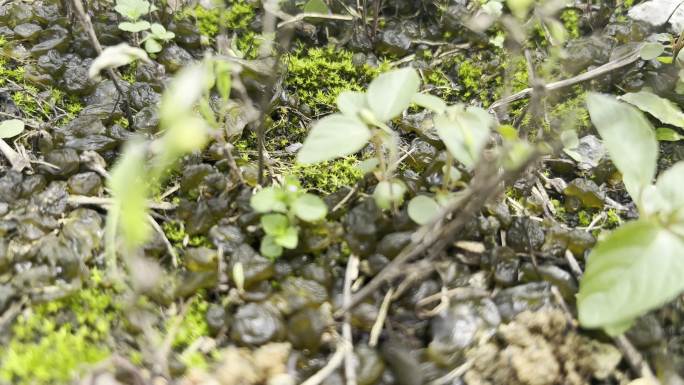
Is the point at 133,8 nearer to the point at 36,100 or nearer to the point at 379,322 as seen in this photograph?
the point at 36,100

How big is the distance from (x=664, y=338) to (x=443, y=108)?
79cm

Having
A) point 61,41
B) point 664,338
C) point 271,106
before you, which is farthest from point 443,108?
point 61,41

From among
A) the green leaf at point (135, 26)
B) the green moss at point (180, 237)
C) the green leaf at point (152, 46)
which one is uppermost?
the green leaf at point (135, 26)

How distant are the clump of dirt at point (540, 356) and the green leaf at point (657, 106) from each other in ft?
2.98

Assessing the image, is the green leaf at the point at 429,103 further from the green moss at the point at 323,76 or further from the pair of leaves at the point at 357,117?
the green moss at the point at 323,76

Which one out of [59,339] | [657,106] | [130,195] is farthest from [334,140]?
[657,106]

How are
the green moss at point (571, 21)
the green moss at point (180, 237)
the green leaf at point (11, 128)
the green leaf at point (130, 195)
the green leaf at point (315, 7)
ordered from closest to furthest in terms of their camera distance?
the green leaf at point (130, 195), the green moss at point (180, 237), the green leaf at point (11, 128), the green leaf at point (315, 7), the green moss at point (571, 21)

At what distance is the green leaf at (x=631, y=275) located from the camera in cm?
110

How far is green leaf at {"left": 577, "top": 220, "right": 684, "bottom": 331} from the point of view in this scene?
3.60 ft

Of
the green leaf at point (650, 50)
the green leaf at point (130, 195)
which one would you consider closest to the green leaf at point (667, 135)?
the green leaf at point (650, 50)

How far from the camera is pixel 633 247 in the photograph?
1157mm

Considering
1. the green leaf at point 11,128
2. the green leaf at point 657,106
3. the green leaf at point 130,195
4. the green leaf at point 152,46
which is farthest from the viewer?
the green leaf at point 152,46

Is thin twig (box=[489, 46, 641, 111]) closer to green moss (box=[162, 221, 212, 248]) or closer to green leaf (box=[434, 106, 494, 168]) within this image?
green leaf (box=[434, 106, 494, 168])

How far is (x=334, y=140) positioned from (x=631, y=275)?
0.71m
